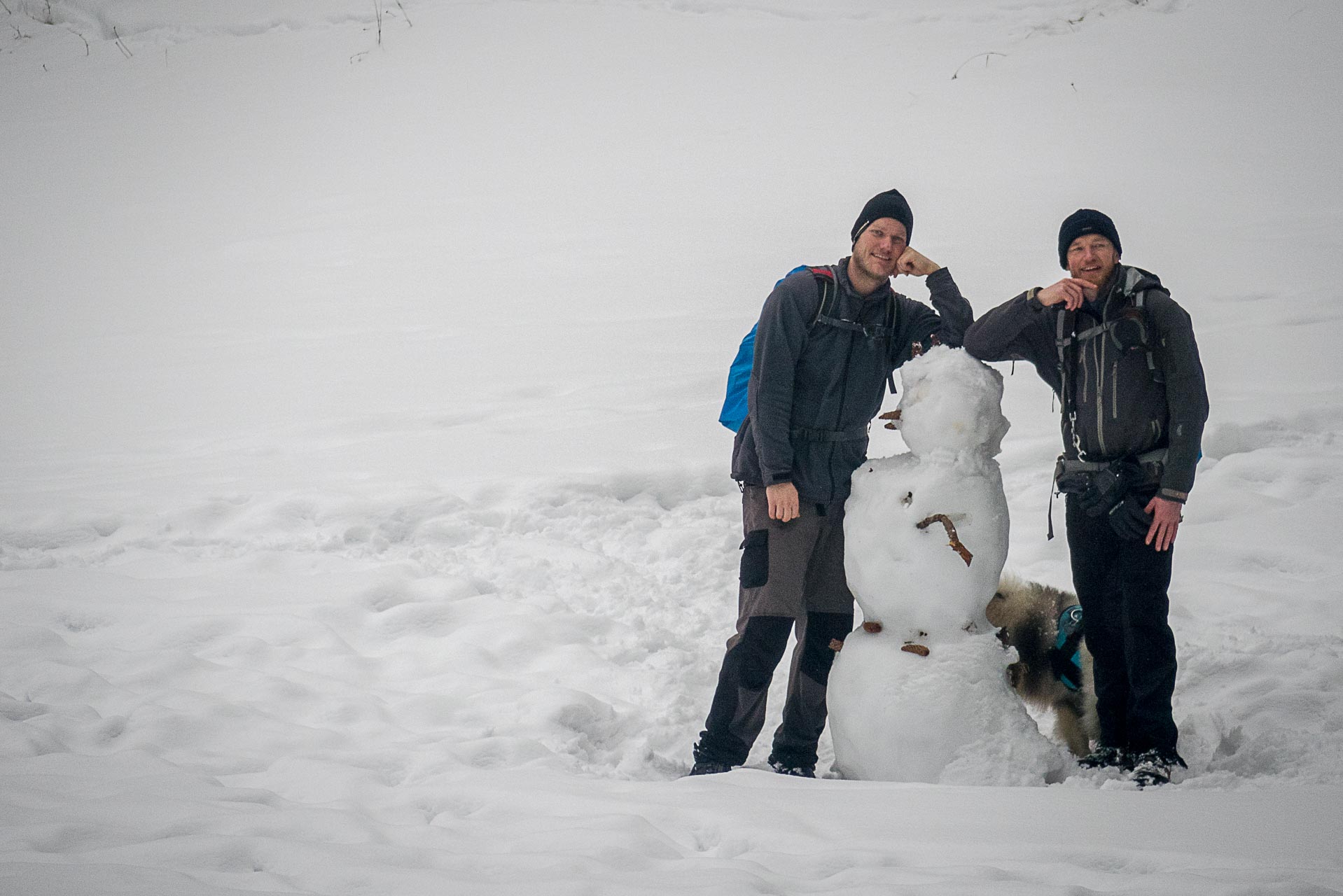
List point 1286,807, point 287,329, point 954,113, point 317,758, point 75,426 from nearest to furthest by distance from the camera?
point 1286,807 < point 317,758 < point 75,426 < point 287,329 < point 954,113

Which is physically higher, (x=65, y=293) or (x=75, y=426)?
(x=65, y=293)

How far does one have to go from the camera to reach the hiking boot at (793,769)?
2.94 m

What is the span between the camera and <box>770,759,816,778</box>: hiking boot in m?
2.94

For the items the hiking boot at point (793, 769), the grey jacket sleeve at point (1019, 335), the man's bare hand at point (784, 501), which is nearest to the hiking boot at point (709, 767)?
the hiking boot at point (793, 769)

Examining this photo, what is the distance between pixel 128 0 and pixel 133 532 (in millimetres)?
12878

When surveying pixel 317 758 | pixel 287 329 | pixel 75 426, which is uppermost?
pixel 287 329

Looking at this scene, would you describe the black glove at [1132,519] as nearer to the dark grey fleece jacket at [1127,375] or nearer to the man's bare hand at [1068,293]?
the dark grey fleece jacket at [1127,375]

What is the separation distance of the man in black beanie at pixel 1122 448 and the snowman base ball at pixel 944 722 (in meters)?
0.34

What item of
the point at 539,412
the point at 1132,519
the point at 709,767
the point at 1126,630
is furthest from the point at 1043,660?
the point at 539,412

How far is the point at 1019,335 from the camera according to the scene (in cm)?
284

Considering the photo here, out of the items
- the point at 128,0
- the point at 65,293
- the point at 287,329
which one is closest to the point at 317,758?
the point at 287,329

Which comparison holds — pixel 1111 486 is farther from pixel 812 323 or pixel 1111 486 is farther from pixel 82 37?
pixel 82 37

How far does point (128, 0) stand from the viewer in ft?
45.2

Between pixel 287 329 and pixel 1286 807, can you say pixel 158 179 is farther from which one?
pixel 1286 807
